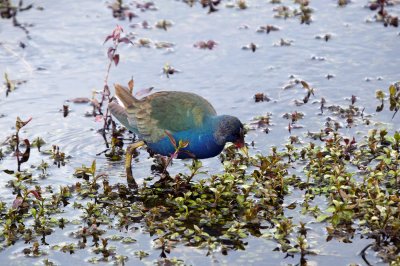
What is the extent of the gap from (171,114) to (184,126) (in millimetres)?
192

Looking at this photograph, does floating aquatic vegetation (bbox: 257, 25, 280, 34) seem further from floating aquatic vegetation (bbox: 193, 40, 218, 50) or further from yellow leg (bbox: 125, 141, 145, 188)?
yellow leg (bbox: 125, 141, 145, 188)

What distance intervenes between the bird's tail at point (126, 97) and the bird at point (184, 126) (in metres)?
0.18

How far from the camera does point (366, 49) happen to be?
35.6 feet

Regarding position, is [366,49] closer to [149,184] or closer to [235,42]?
[235,42]

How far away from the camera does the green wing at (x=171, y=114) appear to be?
781cm

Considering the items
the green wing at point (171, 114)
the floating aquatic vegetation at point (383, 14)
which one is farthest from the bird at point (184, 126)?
the floating aquatic vegetation at point (383, 14)

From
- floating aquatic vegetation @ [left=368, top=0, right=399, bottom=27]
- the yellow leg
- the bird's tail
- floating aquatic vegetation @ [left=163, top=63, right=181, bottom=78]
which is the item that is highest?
floating aquatic vegetation @ [left=368, top=0, right=399, bottom=27]

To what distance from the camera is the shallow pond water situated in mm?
8914

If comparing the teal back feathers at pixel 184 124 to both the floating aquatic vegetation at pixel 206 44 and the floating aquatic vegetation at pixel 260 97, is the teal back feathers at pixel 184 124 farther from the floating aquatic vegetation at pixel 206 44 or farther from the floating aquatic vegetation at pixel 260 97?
the floating aquatic vegetation at pixel 206 44

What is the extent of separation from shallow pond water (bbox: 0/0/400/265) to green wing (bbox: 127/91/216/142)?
1.68 feet

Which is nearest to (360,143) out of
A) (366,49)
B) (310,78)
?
(310,78)

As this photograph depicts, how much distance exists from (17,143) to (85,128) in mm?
1041

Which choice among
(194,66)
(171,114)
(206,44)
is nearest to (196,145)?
(171,114)

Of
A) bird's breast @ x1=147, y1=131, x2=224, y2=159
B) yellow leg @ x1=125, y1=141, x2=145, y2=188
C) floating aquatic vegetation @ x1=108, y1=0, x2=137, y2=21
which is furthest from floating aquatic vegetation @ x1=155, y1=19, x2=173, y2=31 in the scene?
bird's breast @ x1=147, y1=131, x2=224, y2=159
